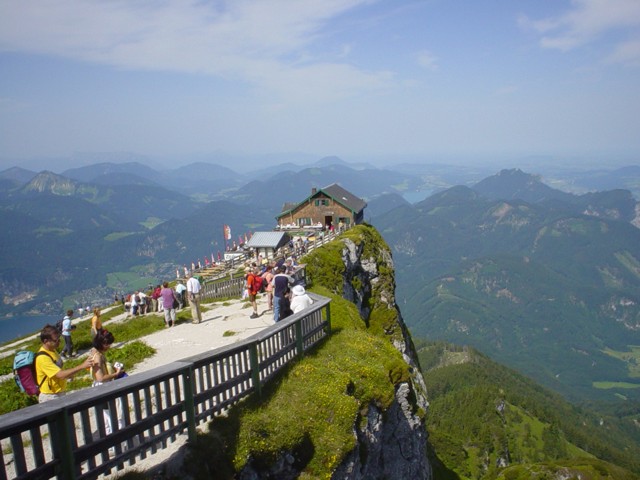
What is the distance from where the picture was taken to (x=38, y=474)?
6004 mm

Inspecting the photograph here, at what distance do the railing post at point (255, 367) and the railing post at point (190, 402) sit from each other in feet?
6.48

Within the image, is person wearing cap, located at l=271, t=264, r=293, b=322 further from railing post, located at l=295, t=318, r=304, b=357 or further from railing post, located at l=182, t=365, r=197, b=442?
railing post, located at l=182, t=365, r=197, b=442

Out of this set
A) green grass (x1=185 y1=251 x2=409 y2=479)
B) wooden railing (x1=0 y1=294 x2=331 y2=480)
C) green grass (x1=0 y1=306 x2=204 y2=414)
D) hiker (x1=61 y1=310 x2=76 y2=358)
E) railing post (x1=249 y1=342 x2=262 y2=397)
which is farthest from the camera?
hiker (x1=61 y1=310 x2=76 y2=358)

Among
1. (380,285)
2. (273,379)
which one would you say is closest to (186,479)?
(273,379)

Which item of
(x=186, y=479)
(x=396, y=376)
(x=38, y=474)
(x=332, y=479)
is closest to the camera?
(x=38, y=474)

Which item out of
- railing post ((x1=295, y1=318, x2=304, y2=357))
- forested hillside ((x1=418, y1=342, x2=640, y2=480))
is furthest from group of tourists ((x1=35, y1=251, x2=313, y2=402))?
forested hillside ((x1=418, y1=342, x2=640, y2=480))

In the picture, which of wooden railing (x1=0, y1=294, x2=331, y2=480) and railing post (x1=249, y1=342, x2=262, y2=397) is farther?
railing post (x1=249, y1=342, x2=262, y2=397)

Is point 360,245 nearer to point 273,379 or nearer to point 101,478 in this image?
point 273,379

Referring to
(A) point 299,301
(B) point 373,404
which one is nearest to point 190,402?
(A) point 299,301

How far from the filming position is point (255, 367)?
423 inches

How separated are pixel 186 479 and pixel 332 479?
4351 millimetres

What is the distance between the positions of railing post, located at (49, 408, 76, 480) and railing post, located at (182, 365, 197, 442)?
232 cm

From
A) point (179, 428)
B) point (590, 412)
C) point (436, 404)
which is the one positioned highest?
point (179, 428)

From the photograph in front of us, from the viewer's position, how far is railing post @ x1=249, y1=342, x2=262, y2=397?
10535 mm
